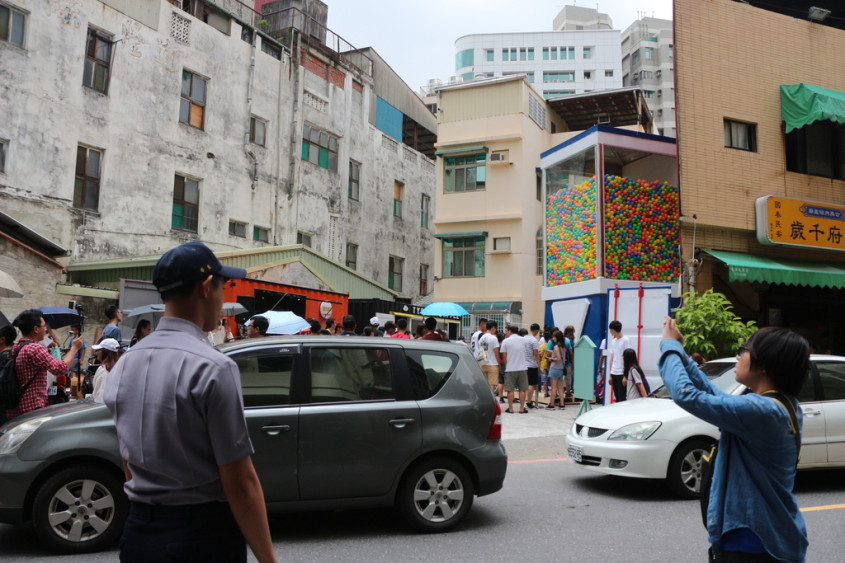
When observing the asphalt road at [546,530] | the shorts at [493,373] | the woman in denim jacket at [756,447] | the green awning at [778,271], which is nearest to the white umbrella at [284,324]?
the shorts at [493,373]

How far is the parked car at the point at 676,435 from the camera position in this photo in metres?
6.93

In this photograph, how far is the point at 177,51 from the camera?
2203 cm

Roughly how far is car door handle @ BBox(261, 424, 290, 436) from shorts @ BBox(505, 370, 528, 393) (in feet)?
29.2

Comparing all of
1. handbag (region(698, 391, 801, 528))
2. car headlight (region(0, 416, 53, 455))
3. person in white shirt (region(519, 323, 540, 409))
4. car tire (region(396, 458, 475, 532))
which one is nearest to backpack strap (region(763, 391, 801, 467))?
handbag (region(698, 391, 801, 528))

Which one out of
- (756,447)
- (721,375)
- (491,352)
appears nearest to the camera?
(756,447)

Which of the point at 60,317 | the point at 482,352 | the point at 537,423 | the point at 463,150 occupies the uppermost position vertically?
the point at 463,150

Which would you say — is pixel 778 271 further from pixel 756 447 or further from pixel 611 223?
pixel 756 447

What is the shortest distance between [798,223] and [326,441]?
15.4 metres

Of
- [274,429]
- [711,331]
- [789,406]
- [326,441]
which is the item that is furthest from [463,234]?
[789,406]

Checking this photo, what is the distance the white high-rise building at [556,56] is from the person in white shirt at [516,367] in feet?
190

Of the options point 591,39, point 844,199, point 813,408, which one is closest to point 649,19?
point 591,39

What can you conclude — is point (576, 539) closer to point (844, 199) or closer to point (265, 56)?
point (844, 199)

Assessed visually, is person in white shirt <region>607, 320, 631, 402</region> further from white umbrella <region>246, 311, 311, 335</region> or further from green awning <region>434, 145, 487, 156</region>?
green awning <region>434, 145, 487, 156</region>

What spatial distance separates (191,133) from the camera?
74.1 feet
